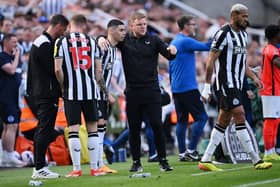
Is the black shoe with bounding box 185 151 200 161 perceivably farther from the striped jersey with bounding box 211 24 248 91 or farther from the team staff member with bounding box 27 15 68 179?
the team staff member with bounding box 27 15 68 179

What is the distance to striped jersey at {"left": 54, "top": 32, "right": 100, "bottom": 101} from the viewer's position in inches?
441

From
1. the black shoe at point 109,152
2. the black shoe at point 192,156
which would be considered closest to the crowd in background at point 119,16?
the black shoe at point 192,156

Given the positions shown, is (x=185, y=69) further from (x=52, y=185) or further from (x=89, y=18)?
(x=89, y=18)

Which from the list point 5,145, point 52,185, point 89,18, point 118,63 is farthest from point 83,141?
point 89,18

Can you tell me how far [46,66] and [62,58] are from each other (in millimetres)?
468

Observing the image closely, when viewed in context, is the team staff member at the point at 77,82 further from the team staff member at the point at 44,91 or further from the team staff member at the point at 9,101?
the team staff member at the point at 9,101

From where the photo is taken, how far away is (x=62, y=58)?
11172mm

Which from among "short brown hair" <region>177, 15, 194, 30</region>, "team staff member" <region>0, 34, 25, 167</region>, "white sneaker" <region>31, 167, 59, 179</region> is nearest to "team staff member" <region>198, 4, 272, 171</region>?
"white sneaker" <region>31, 167, 59, 179</region>

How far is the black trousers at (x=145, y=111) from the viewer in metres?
11.6

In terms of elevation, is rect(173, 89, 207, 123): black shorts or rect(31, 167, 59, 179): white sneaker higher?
rect(173, 89, 207, 123): black shorts

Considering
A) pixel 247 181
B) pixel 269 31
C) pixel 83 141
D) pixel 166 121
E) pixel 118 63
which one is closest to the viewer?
pixel 247 181

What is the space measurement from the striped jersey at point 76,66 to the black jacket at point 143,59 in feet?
1.91

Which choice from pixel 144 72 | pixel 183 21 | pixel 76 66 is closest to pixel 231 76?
pixel 144 72

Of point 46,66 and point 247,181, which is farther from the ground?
point 46,66
